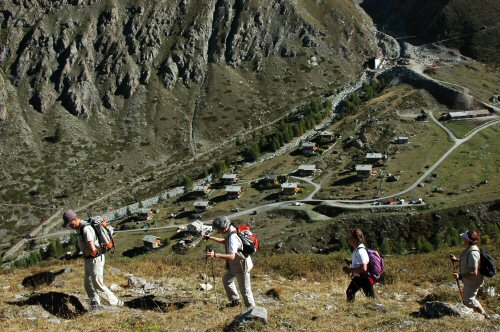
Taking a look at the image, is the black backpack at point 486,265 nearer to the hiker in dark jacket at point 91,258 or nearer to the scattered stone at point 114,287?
the hiker in dark jacket at point 91,258

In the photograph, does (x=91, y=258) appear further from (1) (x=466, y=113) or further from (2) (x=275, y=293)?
(1) (x=466, y=113)

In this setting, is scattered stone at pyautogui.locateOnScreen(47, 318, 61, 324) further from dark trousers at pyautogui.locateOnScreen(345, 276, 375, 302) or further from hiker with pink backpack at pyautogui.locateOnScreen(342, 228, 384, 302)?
dark trousers at pyautogui.locateOnScreen(345, 276, 375, 302)

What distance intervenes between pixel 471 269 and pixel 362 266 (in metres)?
3.71

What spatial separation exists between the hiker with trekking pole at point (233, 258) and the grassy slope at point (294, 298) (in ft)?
2.92

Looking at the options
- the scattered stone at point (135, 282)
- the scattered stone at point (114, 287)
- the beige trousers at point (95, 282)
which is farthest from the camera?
the scattered stone at point (135, 282)

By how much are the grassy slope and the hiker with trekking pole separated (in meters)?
0.89

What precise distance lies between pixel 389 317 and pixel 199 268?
15631 millimetres

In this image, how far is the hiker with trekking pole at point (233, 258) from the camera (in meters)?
16.4

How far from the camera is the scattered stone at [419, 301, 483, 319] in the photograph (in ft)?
54.2

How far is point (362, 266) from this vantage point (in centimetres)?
1677

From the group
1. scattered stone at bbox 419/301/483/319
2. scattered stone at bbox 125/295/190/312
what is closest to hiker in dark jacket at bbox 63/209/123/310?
scattered stone at bbox 125/295/190/312

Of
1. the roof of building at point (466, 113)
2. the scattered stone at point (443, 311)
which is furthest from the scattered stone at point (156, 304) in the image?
the roof of building at point (466, 113)

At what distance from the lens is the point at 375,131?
151 meters

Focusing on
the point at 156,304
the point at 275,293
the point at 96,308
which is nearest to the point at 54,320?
the point at 96,308
